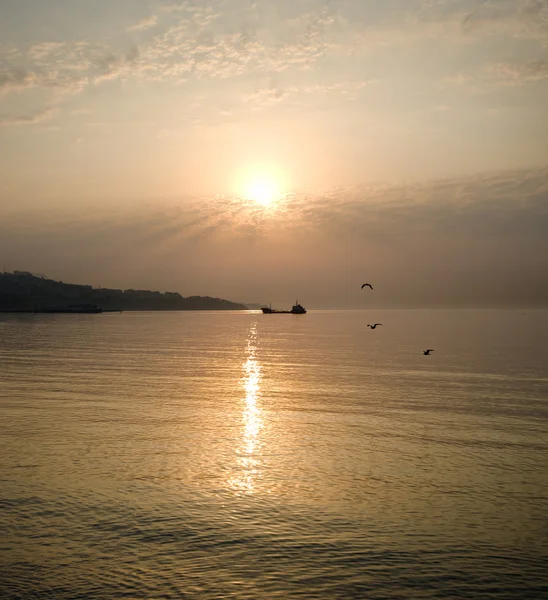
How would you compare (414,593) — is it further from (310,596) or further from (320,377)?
(320,377)

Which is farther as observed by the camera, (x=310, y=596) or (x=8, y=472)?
(x=8, y=472)

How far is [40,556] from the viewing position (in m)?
18.2

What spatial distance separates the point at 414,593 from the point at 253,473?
1250 cm

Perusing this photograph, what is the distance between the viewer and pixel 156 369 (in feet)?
248

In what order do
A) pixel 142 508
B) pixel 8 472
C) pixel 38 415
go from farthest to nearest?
1. pixel 38 415
2. pixel 8 472
3. pixel 142 508

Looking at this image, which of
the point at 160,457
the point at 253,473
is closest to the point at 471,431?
the point at 253,473

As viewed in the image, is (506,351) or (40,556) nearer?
(40,556)

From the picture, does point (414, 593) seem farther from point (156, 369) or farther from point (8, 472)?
point (156, 369)

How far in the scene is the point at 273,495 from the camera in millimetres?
24453

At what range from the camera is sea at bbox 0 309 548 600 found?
17016 mm

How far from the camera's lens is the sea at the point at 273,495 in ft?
55.8

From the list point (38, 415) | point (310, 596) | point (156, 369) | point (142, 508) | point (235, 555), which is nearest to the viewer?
point (310, 596)

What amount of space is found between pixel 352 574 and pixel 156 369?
200 feet

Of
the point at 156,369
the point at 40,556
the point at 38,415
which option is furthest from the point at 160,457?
the point at 156,369
